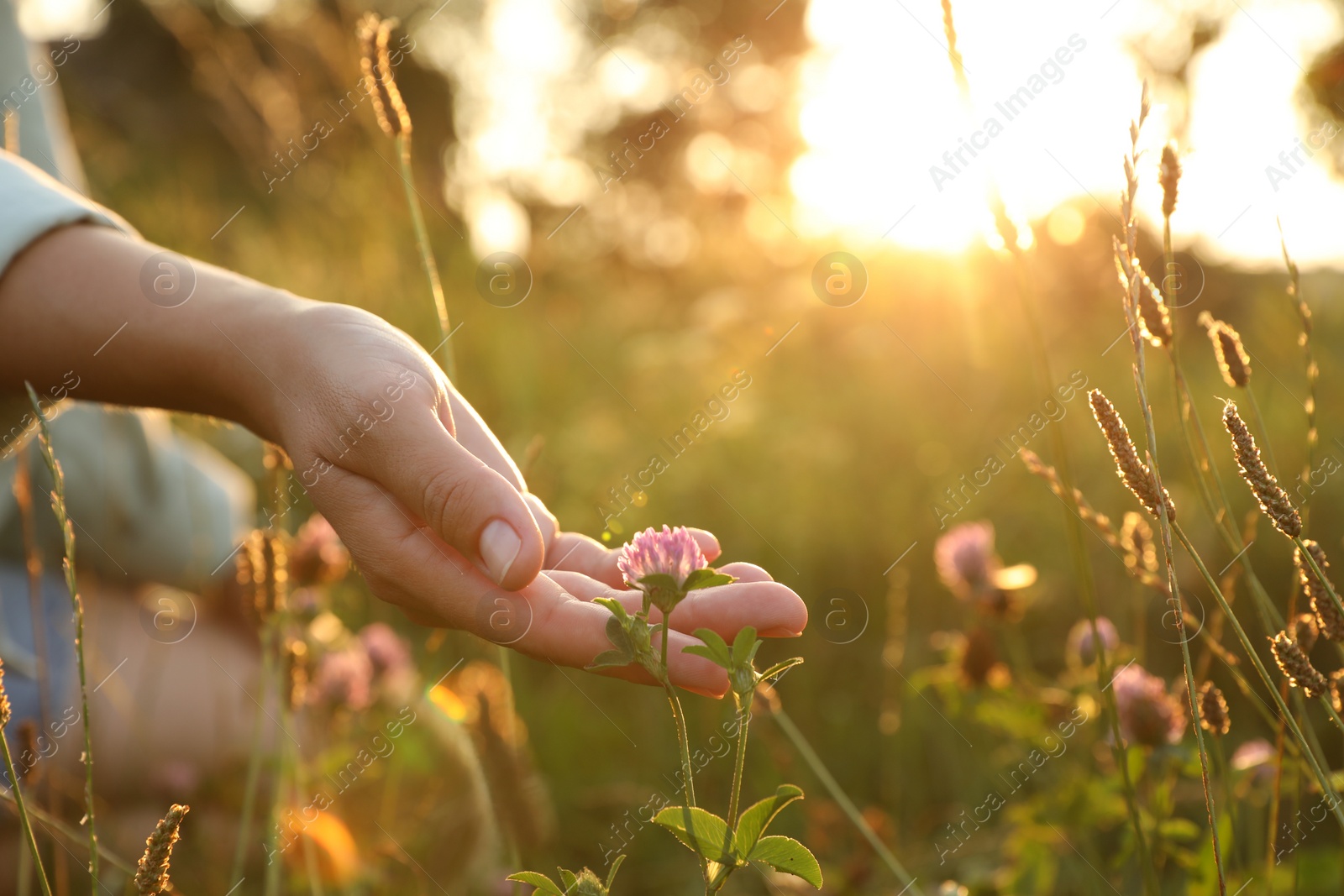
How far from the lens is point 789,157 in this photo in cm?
1273

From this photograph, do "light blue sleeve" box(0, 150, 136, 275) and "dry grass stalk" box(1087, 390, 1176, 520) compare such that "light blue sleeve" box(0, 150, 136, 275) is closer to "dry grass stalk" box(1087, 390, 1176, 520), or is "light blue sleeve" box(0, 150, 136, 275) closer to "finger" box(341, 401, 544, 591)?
"finger" box(341, 401, 544, 591)

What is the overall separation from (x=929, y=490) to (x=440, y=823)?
1656 millimetres

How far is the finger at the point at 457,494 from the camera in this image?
29.2 inches

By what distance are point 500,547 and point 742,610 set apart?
20 cm

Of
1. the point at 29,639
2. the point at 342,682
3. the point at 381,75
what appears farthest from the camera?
the point at 29,639

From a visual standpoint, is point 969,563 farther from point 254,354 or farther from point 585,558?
point 254,354

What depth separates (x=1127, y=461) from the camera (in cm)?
67

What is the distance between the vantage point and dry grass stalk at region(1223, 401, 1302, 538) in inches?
25.4

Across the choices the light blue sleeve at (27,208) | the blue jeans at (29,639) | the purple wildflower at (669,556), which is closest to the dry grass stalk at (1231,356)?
the purple wildflower at (669,556)

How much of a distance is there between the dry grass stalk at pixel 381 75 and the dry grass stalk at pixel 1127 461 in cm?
71

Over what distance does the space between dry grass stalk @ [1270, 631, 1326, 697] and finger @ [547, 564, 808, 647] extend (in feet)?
1.12

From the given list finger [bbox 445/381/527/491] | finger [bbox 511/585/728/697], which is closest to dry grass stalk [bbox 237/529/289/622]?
finger [bbox 445/381/527/491]

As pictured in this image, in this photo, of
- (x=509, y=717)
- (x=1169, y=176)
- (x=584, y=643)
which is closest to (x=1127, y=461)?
(x=1169, y=176)

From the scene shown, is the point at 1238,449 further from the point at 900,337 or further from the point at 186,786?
the point at 900,337
